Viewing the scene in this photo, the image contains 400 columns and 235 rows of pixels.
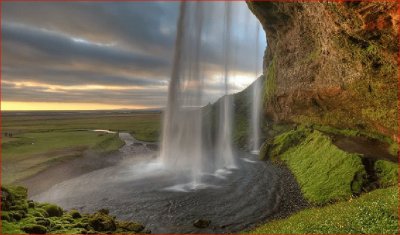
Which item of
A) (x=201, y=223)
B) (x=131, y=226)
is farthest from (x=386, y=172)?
(x=131, y=226)

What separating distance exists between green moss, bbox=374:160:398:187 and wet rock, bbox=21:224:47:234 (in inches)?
1198

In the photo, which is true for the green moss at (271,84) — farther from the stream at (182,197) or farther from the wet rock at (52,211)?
the wet rock at (52,211)

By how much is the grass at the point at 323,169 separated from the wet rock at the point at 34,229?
2430cm

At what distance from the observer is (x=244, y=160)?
177 ft

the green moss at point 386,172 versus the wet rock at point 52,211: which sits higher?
the green moss at point 386,172

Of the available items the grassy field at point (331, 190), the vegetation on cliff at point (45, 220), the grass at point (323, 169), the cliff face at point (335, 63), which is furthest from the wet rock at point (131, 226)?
the cliff face at point (335, 63)

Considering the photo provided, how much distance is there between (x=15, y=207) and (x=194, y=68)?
126ft

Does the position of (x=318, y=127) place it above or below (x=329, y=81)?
below

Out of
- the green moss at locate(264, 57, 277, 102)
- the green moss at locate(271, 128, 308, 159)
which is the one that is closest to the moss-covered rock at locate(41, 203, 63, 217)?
the green moss at locate(271, 128, 308, 159)

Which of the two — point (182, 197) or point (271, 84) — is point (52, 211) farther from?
point (271, 84)

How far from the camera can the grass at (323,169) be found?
29.3 meters

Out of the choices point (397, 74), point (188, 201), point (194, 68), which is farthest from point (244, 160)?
point (397, 74)

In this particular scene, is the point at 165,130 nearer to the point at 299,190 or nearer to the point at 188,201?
the point at 188,201

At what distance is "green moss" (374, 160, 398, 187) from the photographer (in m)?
28.4
